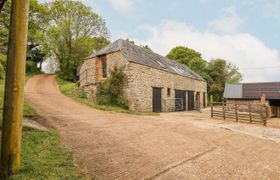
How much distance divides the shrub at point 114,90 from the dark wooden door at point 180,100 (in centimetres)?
642

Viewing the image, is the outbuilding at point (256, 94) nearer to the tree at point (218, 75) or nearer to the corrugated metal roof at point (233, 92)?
the corrugated metal roof at point (233, 92)

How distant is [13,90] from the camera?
9.79ft

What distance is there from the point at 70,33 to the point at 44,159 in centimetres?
2371

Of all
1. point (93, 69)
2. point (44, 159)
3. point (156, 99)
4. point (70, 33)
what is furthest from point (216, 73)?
point (44, 159)

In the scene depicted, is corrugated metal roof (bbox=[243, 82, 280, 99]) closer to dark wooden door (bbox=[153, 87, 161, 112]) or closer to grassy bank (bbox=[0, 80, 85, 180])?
dark wooden door (bbox=[153, 87, 161, 112])

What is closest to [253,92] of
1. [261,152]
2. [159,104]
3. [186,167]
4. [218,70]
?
[159,104]

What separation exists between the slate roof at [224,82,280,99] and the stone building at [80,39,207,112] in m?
5.69

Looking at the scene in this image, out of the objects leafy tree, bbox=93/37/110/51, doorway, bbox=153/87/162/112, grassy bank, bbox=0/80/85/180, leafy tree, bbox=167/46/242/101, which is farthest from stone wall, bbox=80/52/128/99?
leafy tree, bbox=167/46/242/101

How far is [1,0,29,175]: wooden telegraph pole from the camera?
9.75ft

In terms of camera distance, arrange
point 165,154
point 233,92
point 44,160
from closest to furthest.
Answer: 1. point 44,160
2. point 165,154
3. point 233,92

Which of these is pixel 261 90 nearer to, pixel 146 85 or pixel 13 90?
pixel 146 85

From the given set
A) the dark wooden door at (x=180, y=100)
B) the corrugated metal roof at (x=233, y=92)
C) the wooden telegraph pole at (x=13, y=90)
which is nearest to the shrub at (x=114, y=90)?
the dark wooden door at (x=180, y=100)

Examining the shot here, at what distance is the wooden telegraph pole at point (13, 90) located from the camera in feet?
9.75

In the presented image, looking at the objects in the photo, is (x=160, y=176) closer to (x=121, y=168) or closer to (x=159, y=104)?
(x=121, y=168)
